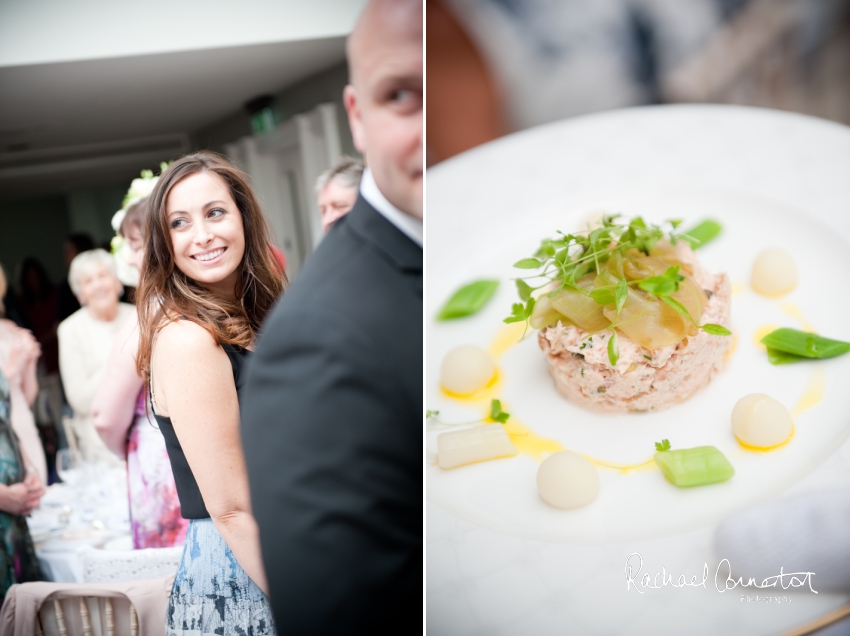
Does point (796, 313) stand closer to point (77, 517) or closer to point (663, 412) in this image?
point (663, 412)

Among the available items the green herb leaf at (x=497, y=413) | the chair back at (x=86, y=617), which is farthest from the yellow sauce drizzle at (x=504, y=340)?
the chair back at (x=86, y=617)

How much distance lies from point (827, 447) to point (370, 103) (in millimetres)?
1135

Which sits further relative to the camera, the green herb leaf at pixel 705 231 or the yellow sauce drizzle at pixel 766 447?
the green herb leaf at pixel 705 231

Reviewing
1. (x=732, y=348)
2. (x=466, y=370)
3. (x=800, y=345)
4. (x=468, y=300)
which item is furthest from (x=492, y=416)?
(x=800, y=345)

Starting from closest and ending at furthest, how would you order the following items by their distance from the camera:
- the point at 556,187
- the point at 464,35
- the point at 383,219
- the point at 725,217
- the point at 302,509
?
1. the point at 302,509
2. the point at 383,219
3. the point at 725,217
4. the point at 556,187
5. the point at 464,35

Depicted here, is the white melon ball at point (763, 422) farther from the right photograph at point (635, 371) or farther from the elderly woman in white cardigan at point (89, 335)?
the elderly woman in white cardigan at point (89, 335)

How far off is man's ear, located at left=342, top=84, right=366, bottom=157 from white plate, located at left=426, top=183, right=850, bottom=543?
0.60 meters

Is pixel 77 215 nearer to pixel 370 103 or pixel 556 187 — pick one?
pixel 370 103

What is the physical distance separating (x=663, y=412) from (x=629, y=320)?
0.83ft

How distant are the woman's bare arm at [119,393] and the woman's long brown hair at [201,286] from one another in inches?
0.9

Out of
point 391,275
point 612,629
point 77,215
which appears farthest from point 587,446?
point 77,215

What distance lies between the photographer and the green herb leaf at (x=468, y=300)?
174cm

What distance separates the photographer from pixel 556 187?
77.4 inches

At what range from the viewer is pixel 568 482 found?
128 centimetres
